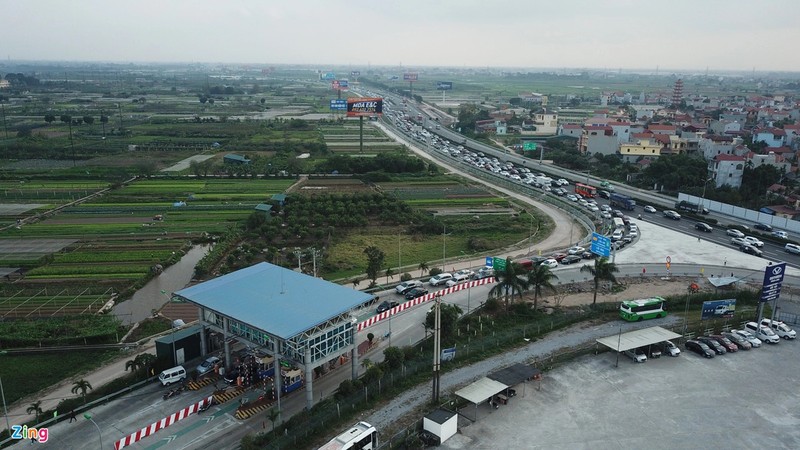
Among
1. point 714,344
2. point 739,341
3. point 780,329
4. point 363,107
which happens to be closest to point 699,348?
point 714,344

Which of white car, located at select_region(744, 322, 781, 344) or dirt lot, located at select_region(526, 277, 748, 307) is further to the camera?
dirt lot, located at select_region(526, 277, 748, 307)

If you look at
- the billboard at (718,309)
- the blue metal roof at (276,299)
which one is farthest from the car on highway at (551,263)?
the blue metal roof at (276,299)

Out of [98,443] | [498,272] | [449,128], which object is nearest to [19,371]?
[98,443]

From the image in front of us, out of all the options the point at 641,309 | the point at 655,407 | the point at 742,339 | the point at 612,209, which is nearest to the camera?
the point at 655,407

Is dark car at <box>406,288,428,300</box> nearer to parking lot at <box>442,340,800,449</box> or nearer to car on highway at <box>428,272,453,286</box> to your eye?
car on highway at <box>428,272,453,286</box>

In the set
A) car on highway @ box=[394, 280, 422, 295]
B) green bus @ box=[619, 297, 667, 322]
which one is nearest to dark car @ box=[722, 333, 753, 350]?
green bus @ box=[619, 297, 667, 322]

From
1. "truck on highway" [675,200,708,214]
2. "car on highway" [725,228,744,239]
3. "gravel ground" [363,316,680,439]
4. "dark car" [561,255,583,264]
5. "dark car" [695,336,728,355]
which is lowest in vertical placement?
"gravel ground" [363,316,680,439]

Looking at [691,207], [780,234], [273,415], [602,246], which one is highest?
[602,246]

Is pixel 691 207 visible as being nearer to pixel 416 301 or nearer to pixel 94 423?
pixel 416 301
